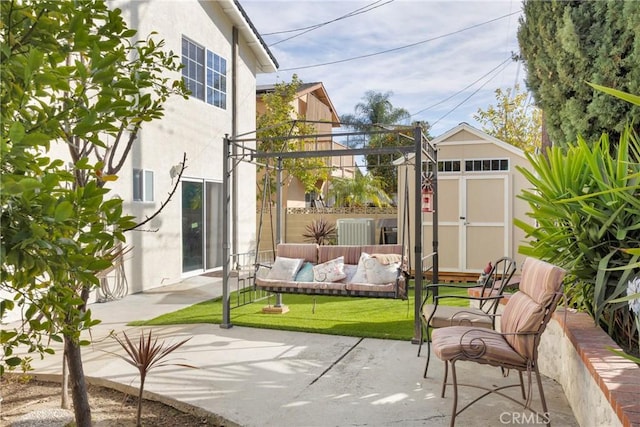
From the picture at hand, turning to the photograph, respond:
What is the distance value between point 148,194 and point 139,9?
3.13 metres

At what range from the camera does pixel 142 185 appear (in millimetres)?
8117

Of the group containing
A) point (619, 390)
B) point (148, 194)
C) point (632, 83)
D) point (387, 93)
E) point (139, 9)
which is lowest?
point (619, 390)

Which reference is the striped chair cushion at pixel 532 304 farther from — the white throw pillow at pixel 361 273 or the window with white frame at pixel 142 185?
the window with white frame at pixel 142 185

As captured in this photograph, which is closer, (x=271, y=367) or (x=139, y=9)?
(x=271, y=367)

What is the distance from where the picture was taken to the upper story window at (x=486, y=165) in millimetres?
9633

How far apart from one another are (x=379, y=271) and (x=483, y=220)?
15.2 feet

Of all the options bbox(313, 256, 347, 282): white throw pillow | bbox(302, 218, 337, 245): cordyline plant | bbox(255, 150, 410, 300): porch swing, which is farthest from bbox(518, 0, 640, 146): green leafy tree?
bbox(302, 218, 337, 245): cordyline plant

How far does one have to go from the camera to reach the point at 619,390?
2.24m

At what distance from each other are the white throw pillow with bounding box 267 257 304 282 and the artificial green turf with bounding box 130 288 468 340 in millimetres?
516

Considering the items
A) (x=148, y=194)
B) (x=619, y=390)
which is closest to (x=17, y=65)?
(x=619, y=390)

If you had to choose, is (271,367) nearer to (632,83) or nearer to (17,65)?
(17,65)

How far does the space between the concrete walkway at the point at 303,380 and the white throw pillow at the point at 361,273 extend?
0.98 meters

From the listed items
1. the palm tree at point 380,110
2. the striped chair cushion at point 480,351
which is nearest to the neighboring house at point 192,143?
the striped chair cushion at point 480,351

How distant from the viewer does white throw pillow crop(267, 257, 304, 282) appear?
6.36 metres
